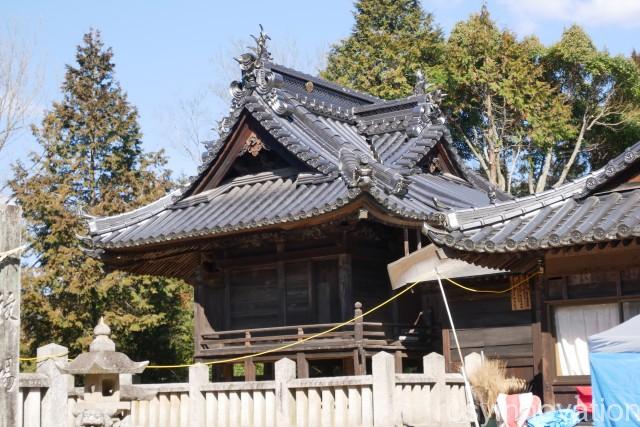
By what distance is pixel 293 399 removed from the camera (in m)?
15.6

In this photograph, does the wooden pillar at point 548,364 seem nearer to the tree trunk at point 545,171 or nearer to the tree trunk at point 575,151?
the tree trunk at point 575,151

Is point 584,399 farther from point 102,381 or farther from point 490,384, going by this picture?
point 102,381

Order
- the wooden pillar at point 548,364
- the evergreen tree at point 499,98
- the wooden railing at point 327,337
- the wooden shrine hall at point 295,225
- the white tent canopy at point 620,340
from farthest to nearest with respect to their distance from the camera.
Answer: the evergreen tree at point 499,98
the wooden shrine hall at point 295,225
the wooden railing at point 327,337
the wooden pillar at point 548,364
the white tent canopy at point 620,340

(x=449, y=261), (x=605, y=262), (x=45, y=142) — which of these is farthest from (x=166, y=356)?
(x=605, y=262)

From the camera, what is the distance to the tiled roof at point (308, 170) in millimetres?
19938

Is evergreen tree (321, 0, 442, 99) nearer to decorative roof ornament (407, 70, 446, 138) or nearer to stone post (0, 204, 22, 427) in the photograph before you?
decorative roof ornament (407, 70, 446, 138)

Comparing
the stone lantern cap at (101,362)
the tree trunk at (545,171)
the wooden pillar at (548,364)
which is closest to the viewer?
the stone lantern cap at (101,362)

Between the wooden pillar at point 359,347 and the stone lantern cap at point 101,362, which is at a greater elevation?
the wooden pillar at point 359,347

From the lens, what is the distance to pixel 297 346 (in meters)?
20.2

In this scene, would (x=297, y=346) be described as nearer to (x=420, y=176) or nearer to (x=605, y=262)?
(x=420, y=176)

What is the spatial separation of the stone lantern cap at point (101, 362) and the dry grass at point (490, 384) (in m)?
5.46

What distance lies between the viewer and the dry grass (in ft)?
51.1

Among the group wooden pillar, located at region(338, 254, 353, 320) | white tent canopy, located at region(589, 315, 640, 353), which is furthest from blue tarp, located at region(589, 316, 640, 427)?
wooden pillar, located at region(338, 254, 353, 320)

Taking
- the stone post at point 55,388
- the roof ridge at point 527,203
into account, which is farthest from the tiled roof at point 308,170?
the stone post at point 55,388
